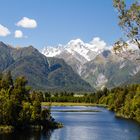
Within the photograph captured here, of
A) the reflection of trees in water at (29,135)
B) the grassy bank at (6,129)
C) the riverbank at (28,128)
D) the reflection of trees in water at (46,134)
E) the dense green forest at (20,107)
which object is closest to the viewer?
the reflection of trees in water at (29,135)

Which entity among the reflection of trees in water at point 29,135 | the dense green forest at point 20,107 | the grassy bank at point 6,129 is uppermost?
the dense green forest at point 20,107

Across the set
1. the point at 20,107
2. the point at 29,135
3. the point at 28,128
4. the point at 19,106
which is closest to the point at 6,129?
the point at 29,135

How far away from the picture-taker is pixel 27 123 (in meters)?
140

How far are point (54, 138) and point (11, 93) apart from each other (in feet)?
119

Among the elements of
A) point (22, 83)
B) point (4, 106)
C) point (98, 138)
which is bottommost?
point (98, 138)

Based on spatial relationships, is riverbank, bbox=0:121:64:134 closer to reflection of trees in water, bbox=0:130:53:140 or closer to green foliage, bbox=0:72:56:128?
green foliage, bbox=0:72:56:128

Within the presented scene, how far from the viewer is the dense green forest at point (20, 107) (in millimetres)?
133500

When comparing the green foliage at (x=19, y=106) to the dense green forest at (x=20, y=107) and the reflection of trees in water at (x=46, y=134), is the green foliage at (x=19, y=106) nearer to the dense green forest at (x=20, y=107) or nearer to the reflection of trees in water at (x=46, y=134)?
the dense green forest at (x=20, y=107)

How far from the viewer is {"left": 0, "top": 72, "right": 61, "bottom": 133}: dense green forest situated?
134 m

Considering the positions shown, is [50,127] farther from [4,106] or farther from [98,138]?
[98,138]

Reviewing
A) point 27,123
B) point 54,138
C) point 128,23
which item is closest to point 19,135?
point 54,138

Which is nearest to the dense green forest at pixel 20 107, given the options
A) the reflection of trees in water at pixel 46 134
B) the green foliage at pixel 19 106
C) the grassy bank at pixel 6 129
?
the green foliage at pixel 19 106

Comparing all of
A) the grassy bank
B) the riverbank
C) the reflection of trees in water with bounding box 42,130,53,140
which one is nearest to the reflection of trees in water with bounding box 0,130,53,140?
the reflection of trees in water with bounding box 42,130,53,140

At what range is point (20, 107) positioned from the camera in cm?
14038
